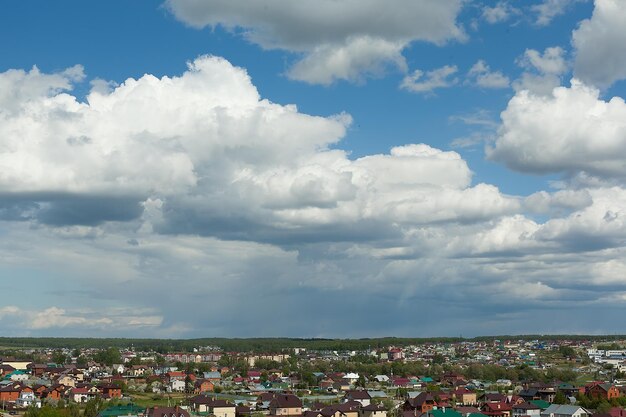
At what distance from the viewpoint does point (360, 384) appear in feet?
337

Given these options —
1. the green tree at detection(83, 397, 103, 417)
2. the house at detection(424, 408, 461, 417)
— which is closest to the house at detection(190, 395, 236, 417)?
the green tree at detection(83, 397, 103, 417)

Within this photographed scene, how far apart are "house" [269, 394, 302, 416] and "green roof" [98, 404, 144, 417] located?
1182 centimetres

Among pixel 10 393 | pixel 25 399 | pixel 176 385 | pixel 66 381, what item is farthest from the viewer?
pixel 176 385

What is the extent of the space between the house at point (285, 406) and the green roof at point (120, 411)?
1182cm

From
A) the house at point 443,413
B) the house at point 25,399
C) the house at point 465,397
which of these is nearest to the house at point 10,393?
the house at point 25,399

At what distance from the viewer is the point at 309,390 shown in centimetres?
9694

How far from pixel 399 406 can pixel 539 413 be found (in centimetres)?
1338

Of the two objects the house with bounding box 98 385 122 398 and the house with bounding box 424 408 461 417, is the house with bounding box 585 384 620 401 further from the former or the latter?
the house with bounding box 98 385 122 398

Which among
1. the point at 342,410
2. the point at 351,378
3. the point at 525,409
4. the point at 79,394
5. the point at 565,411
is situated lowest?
the point at 525,409

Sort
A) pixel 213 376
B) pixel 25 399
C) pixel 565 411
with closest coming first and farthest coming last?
1. pixel 565 411
2. pixel 25 399
3. pixel 213 376

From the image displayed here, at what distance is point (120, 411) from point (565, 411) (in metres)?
36.7

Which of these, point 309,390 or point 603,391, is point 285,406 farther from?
point 603,391

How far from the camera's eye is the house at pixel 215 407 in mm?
67312

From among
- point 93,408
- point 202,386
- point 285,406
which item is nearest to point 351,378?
point 202,386
